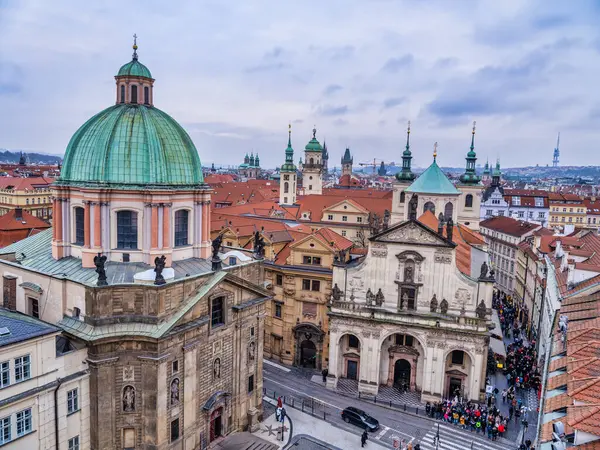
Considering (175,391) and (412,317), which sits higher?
(412,317)

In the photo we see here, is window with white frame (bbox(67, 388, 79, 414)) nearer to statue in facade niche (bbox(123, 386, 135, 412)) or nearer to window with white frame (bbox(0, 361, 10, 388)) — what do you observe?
statue in facade niche (bbox(123, 386, 135, 412))

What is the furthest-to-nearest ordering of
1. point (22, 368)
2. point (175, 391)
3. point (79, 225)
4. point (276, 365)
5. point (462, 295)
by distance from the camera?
point (276, 365), point (462, 295), point (79, 225), point (175, 391), point (22, 368)

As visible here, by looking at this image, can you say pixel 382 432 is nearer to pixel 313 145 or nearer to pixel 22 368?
pixel 22 368

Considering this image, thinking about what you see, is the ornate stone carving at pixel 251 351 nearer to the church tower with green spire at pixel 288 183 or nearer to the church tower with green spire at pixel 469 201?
the church tower with green spire at pixel 469 201

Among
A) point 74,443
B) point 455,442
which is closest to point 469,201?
point 455,442

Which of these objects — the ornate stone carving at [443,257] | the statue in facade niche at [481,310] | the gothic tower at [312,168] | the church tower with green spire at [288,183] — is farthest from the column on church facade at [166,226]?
the gothic tower at [312,168]

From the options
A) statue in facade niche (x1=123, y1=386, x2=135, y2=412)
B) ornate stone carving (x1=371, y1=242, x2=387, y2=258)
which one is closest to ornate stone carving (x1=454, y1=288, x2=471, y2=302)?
ornate stone carving (x1=371, y1=242, x2=387, y2=258)

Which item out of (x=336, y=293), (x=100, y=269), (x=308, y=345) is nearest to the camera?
→ (x=100, y=269)
